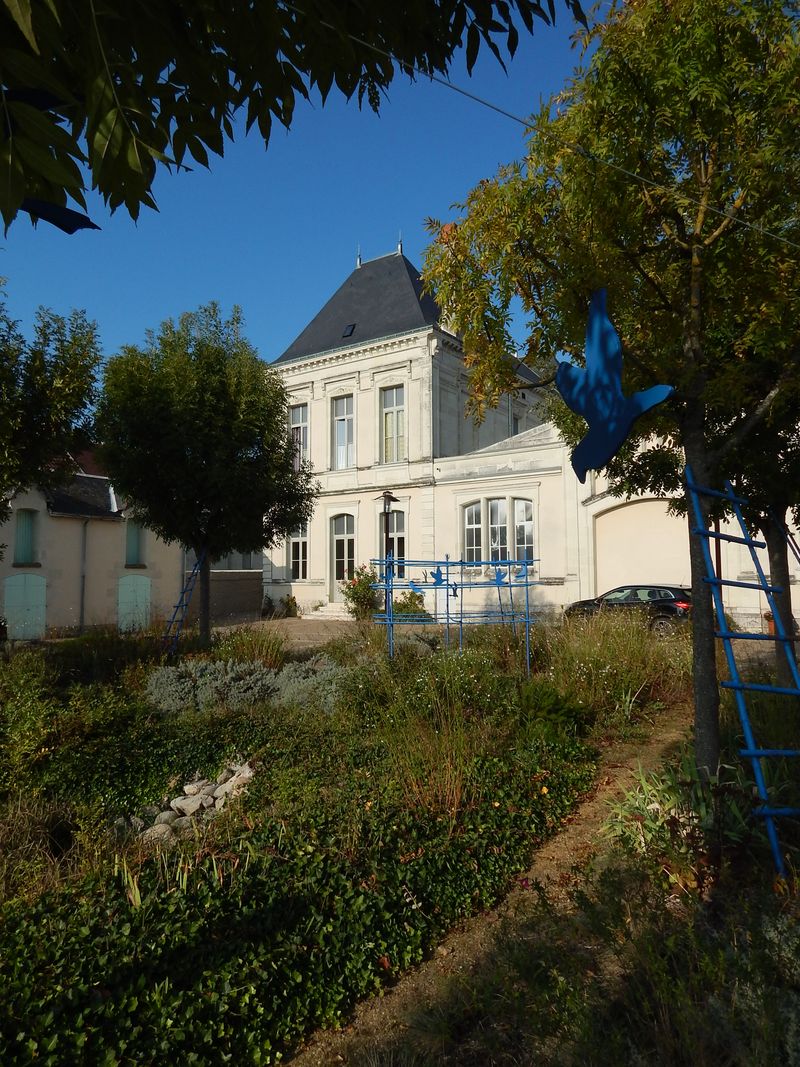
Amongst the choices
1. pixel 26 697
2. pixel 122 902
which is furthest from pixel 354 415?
pixel 122 902

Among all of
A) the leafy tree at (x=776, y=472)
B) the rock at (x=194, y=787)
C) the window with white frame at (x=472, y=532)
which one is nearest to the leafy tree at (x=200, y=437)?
the rock at (x=194, y=787)

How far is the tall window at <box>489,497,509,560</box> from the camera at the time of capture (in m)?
20.5

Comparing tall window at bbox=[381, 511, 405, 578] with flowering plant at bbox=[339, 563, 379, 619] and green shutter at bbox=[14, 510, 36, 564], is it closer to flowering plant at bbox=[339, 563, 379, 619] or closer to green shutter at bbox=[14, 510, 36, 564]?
flowering plant at bbox=[339, 563, 379, 619]

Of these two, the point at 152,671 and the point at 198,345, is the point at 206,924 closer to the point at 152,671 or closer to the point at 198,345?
the point at 152,671

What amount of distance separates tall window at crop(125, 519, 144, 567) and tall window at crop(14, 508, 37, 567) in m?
2.76

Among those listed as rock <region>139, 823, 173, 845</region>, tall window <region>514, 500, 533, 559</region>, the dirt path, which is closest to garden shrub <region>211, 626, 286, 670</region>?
rock <region>139, 823, 173, 845</region>

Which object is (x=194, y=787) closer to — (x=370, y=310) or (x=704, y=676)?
(x=704, y=676)

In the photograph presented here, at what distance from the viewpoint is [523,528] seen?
66.3 feet

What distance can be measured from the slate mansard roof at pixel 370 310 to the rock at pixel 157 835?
1968 cm

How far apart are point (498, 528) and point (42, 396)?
47.6 ft

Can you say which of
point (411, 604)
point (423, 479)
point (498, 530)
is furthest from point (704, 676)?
point (423, 479)

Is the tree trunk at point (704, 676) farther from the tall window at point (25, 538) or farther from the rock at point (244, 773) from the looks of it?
the tall window at point (25, 538)

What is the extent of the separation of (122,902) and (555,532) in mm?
17427

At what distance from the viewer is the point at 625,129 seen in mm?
4109
